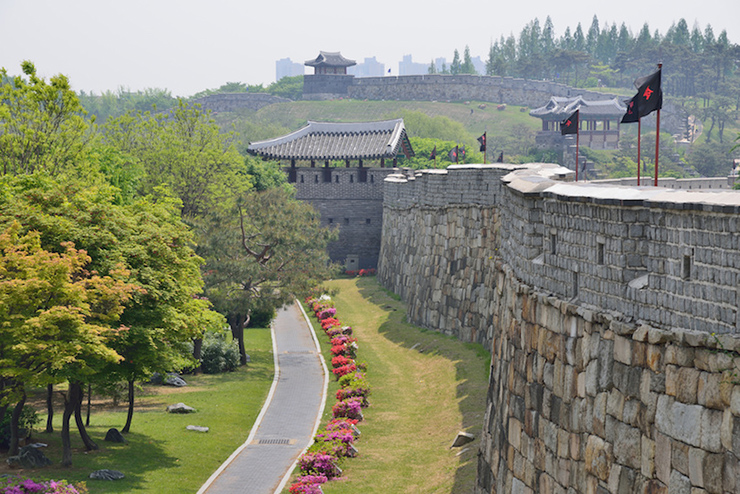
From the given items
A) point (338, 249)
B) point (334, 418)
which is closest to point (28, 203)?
point (334, 418)

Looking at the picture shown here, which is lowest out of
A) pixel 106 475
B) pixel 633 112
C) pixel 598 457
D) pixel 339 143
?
pixel 106 475

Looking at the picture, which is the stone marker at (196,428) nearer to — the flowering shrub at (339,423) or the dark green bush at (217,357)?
the flowering shrub at (339,423)

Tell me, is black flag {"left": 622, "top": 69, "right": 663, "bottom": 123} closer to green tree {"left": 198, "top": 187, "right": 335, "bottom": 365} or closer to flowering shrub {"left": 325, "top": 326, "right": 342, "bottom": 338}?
green tree {"left": 198, "top": 187, "right": 335, "bottom": 365}

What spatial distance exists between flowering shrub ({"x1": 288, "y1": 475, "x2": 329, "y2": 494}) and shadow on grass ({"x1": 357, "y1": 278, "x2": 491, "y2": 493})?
331 centimetres

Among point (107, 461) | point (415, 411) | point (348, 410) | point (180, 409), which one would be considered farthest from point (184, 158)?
point (107, 461)

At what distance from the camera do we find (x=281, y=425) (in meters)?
27.7

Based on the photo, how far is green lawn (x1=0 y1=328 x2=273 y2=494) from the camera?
21.2 meters

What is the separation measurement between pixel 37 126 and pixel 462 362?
1777 cm

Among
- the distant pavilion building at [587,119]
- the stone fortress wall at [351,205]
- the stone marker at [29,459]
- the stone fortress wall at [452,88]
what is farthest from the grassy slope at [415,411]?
the stone fortress wall at [452,88]

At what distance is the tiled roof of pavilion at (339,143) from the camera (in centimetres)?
6116

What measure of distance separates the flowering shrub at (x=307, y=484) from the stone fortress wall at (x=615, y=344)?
4.56 metres

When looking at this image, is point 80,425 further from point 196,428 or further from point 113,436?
point 196,428

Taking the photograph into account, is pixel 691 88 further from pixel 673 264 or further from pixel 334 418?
pixel 673 264

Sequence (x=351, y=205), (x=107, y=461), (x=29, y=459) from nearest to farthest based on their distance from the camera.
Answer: (x=29, y=459)
(x=107, y=461)
(x=351, y=205)
